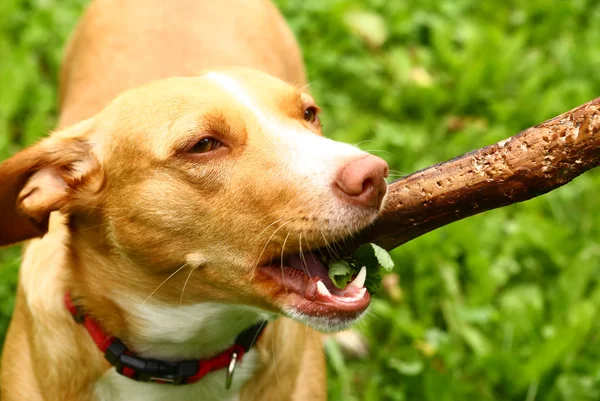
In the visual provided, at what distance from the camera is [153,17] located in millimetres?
5129

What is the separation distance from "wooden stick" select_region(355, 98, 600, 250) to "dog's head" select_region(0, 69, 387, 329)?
151mm

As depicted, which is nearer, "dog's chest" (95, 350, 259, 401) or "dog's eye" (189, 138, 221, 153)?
"dog's eye" (189, 138, 221, 153)

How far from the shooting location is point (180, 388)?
365 cm

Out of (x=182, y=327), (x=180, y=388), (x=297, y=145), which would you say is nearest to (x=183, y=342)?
(x=182, y=327)

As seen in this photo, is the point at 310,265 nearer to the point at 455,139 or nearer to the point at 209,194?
the point at 209,194

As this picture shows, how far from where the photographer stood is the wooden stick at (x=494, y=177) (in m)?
2.90

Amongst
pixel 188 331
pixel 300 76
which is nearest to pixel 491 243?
pixel 300 76

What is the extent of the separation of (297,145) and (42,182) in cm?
112

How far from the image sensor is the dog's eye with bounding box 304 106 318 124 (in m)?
3.86

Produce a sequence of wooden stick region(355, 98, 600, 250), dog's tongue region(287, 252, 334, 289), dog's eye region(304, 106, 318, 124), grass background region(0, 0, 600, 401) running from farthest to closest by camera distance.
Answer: grass background region(0, 0, 600, 401) < dog's eye region(304, 106, 318, 124) < dog's tongue region(287, 252, 334, 289) < wooden stick region(355, 98, 600, 250)

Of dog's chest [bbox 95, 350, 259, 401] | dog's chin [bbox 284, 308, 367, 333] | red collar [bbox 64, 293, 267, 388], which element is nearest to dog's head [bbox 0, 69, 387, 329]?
dog's chin [bbox 284, 308, 367, 333]

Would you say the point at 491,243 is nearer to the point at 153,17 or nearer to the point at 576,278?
the point at 576,278

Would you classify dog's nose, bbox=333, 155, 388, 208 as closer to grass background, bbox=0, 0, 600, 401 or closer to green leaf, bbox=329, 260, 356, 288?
green leaf, bbox=329, 260, 356, 288

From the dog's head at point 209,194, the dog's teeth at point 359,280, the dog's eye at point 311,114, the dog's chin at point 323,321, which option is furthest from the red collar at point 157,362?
the dog's eye at point 311,114
